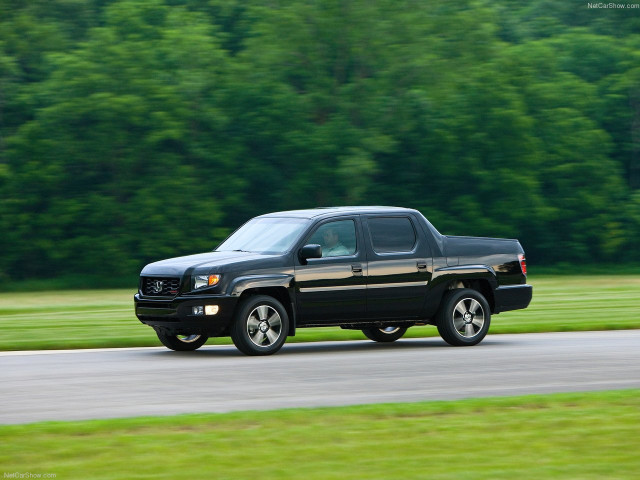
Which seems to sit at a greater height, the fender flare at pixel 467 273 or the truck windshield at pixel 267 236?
the truck windshield at pixel 267 236

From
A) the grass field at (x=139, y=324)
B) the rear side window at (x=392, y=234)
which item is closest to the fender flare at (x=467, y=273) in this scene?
the rear side window at (x=392, y=234)

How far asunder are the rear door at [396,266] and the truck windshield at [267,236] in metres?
0.98

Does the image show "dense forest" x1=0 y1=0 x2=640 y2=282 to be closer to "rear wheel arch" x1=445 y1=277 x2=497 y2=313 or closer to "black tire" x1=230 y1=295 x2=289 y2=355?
"rear wheel arch" x1=445 y1=277 x2=497 y2=313

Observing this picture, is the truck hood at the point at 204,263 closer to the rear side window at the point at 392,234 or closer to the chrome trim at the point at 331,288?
the chrome trim at the point at 331,288

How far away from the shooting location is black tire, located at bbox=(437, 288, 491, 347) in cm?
Result: 1691

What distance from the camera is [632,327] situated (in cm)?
2050

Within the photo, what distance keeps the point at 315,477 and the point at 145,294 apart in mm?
9060

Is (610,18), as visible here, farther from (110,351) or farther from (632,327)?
(110,351)

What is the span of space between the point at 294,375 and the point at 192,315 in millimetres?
2529

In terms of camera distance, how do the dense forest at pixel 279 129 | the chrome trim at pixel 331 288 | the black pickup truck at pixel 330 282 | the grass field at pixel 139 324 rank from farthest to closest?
1. the dense forest at pixel 279 129
2. the grass field at pixel 139 324
3. the chrome trim at pixel 331 288
4. the black pickup truck at pixel 330 282

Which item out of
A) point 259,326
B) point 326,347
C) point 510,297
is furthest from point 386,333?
point 259,326

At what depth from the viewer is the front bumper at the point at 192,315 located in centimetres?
1531

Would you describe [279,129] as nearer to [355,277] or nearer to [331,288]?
[355,277]

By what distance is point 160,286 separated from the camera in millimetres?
15828
